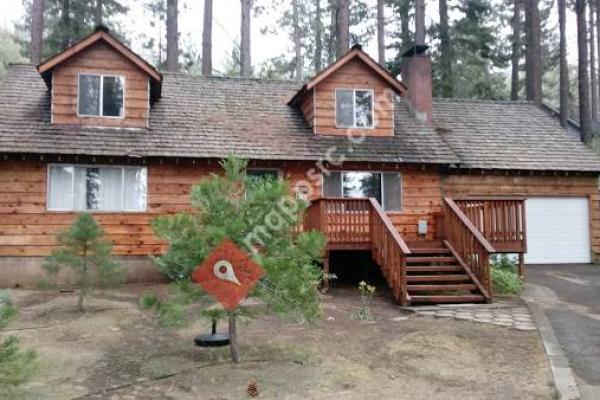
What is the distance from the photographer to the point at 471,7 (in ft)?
78.2

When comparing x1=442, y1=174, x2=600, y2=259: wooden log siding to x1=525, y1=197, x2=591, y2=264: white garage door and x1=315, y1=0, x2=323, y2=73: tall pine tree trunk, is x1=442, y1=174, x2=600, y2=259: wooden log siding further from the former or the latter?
x1=315, y1=0, x2=323, y2=73: tall pine tree trunk

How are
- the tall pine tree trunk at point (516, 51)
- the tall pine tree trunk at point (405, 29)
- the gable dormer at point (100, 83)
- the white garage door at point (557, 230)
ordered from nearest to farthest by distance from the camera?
the gable dormer at point (100, 83) → the white garage door at point (557, 230) → the tall pine tree trunk at point (405, 29) → the tall pine tree trunk at point (516, 51)

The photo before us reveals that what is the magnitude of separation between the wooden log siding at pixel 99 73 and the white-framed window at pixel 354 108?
493 centimetres

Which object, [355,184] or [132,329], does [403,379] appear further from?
[355,184]

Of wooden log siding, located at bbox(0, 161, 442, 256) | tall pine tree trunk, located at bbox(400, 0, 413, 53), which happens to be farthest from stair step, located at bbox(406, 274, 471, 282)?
tall pine tree trunk, located at bbox(400, 0, 413, 53)

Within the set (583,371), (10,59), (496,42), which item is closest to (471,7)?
(496,42)

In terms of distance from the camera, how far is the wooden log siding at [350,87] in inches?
530

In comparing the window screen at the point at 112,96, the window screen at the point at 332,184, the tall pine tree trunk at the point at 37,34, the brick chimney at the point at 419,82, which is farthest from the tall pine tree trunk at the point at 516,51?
the tall pine tree trunk at the point at 37,34

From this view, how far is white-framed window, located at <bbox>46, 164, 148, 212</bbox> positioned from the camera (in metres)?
11.6

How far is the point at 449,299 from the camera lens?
9.43 metres

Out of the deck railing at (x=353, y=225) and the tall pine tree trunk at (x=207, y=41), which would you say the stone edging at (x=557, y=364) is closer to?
the deck railing at (x=353, y=225)

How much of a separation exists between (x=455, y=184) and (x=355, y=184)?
315cm

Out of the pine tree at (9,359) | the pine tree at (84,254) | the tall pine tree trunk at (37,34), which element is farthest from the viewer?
the tall pine tree trunk at (37,34)

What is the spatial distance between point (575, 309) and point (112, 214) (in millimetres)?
9763
